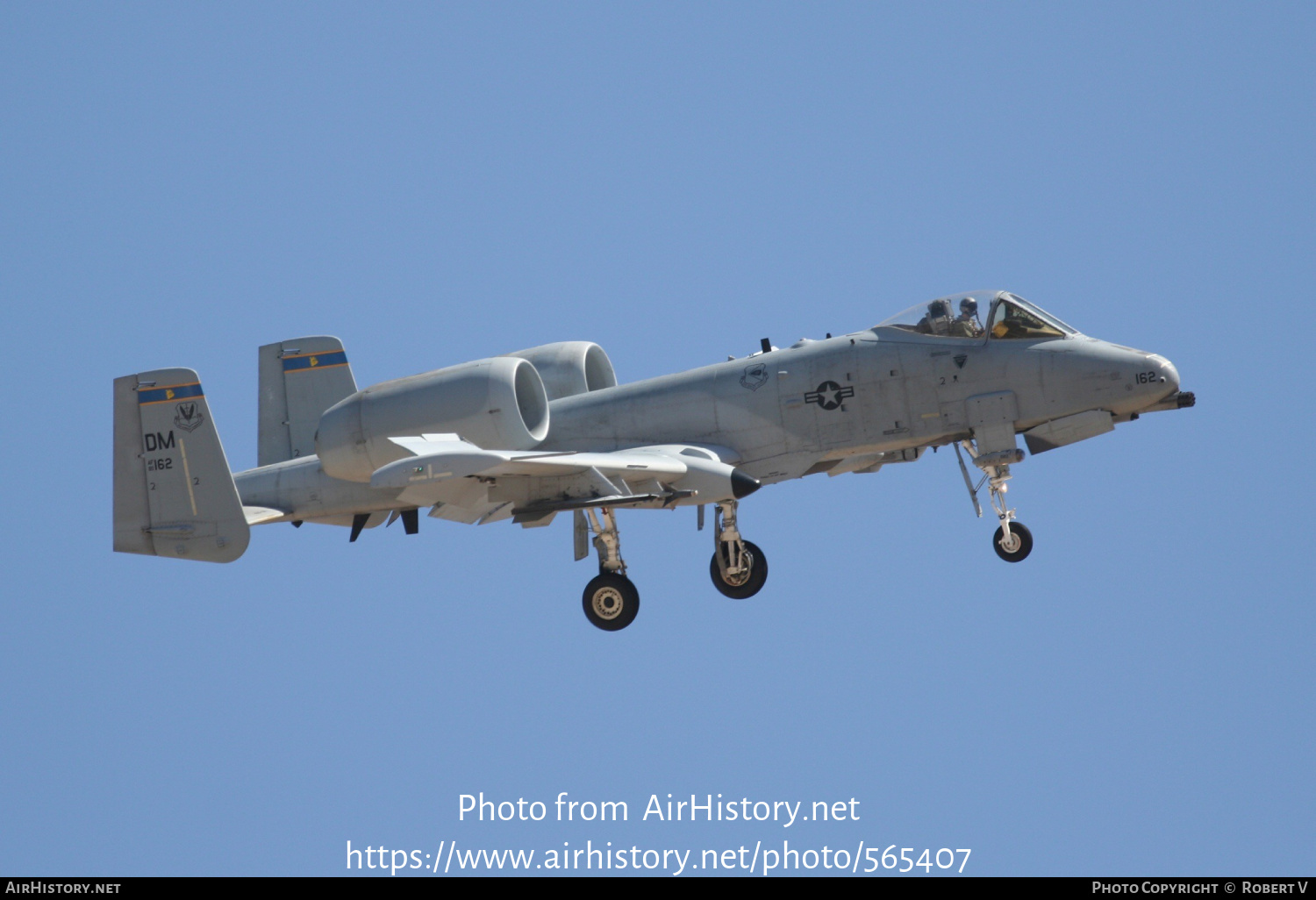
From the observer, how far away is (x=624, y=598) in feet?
65.4

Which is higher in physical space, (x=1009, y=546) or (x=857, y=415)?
(x=857, y=415)

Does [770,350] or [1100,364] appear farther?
[770,350]

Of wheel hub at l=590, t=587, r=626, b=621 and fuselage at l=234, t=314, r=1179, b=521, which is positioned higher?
fuselage at l=234, t=314, r=1179, b=521

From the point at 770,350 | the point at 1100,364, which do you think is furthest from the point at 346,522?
the point at 1100,364

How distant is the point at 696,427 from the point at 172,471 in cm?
575

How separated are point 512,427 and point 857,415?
3790 mm

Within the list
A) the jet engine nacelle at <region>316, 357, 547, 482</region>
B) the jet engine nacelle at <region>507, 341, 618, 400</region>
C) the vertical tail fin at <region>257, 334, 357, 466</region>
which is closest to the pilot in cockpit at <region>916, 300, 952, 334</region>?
the jet engine nacelle at <region>507, 341, 618, 400</region>

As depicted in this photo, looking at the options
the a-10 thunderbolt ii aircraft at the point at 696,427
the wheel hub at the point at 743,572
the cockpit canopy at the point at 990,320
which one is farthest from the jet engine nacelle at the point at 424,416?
the cockpit canopy at the point at 990,320

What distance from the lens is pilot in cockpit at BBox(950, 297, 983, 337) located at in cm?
1972

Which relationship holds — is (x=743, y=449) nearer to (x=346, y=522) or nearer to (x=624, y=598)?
(x=624, y=598)

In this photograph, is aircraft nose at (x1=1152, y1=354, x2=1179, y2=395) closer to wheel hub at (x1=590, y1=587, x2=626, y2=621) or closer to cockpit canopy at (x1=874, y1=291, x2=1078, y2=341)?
cockpit canopy at (x1=874, y1=291, x2=1078, y2=341)

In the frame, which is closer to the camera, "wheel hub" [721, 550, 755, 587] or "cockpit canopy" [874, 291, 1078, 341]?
"cockpit canopy" [874, 291, 1078, 341]

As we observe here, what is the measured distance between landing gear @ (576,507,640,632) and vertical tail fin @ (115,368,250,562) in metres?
3.77

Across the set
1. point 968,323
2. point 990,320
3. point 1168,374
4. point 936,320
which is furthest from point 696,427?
point 1168,374
